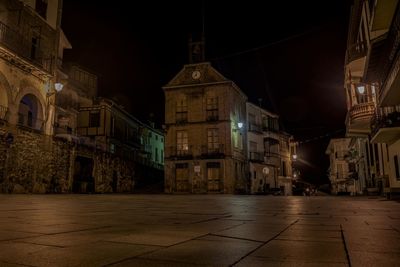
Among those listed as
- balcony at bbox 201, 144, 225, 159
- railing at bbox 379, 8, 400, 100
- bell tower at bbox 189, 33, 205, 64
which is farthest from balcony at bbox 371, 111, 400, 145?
bell tower at bbox 189, 33, 205, 64

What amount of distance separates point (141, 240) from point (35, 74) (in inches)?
892

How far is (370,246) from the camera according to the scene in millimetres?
2836

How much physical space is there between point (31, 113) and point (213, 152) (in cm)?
1717

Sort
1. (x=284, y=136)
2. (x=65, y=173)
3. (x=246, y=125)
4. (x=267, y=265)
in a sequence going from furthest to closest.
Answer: (x=284, y=136) < (x=246, y=125) < (x=65, y=173) < (x=267, y=265)

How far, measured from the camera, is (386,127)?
48.1ft

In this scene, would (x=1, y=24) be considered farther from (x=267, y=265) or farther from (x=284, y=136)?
(x=284, y=136)

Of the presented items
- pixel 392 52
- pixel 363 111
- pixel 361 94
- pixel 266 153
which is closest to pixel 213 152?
pixel 266 153

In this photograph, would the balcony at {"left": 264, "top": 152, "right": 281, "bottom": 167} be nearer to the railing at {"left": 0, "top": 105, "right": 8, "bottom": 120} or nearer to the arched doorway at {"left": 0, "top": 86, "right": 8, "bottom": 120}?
the arched doorway at {"left": 0, "top": 86, "right": 8, "bottom": 120}

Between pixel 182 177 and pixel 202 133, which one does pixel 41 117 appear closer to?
pixel 182 177

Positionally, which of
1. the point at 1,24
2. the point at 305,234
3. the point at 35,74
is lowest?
the point at 305,234

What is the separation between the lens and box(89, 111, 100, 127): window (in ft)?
116

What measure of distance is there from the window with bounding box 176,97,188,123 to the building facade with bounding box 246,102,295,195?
31.1 ft

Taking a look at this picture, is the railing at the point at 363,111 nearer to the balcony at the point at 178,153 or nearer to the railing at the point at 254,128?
the balcony at the point at 178,153

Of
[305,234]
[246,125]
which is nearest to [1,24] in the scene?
[305,234]
